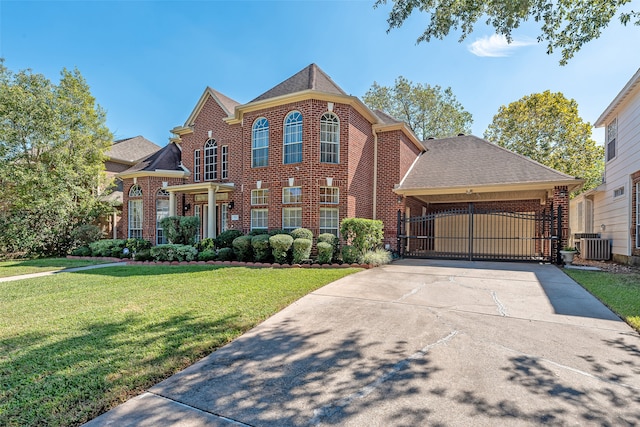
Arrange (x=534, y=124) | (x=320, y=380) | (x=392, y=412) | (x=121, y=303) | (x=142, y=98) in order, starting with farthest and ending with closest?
1. (x=534, y=124)
2. (x=142, y=98)
3. (x=121, y=303)
4. (x=320, y=380)
5. (x=392, y=412)

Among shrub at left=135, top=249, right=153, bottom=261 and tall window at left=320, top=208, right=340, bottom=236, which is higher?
tall window at left=320, top=208, right=340, bottom=236

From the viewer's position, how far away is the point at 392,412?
2580mm

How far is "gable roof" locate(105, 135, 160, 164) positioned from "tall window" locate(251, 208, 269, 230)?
13.8 metres

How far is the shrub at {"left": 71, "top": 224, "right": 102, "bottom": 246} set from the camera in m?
15.7

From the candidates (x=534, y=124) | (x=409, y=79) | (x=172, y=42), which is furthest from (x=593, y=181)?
(x=172, y=42)

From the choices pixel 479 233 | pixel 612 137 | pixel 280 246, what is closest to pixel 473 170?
pixel 479 233

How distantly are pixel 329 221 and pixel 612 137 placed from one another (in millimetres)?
11771

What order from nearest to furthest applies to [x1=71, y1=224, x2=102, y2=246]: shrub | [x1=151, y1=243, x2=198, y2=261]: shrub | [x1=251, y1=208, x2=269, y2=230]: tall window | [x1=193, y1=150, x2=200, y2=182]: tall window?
[x1=151, y1=243, x2=198, y2=261]: shrub, [x1=251, y1=208, x2=269, y2=230]: tall window, [x1=71, y1=224, x2=102, y2=246]: shrub, [x1=193, y1=150, x2=200, y2=182]: tall window

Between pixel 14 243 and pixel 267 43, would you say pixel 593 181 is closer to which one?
pixel 267 43

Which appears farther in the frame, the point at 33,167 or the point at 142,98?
the point at 142,98

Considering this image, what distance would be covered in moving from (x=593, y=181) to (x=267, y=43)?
30.5 metres

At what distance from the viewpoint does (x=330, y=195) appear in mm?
12484

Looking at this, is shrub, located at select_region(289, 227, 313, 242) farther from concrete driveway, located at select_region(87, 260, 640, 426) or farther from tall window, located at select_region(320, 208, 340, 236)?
concrete driveway, located at select_region(87, 260, 640, 426)

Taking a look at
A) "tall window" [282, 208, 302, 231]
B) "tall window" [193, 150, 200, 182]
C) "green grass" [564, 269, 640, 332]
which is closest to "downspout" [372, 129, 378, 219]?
"tall window" [282, 208, 302, 231]
